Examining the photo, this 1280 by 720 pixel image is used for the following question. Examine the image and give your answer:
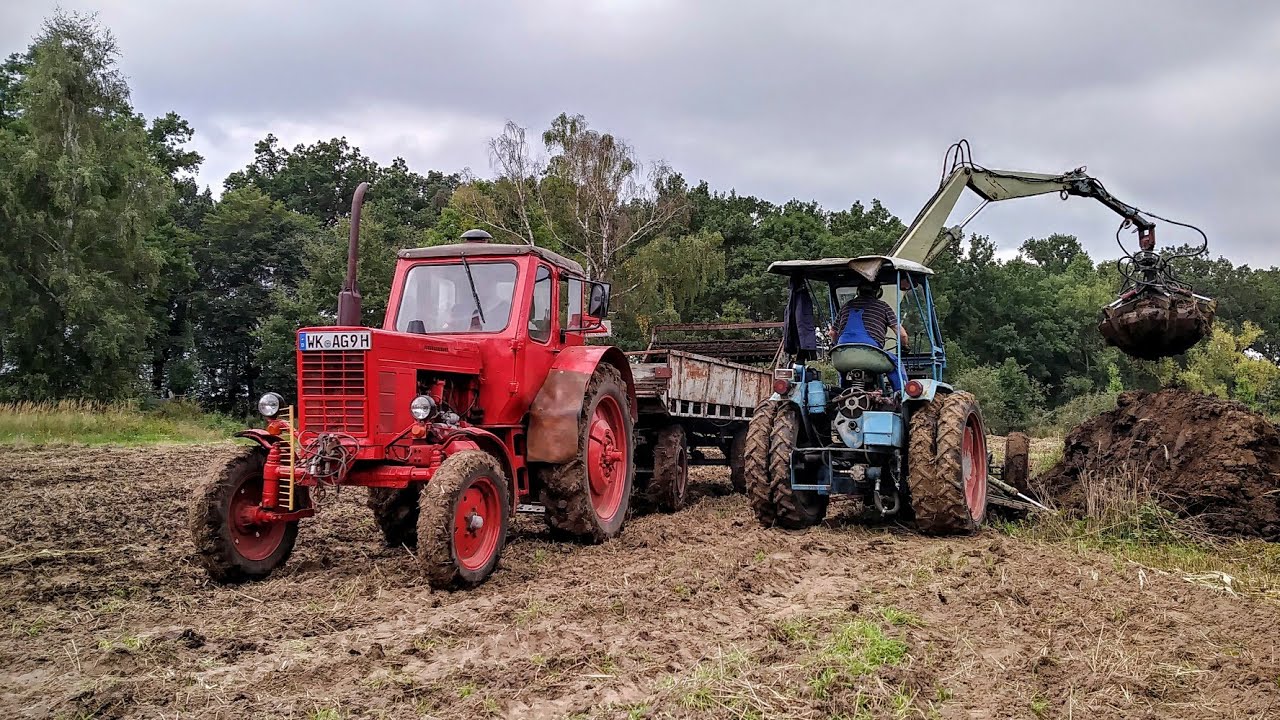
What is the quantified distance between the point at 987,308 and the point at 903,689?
45.4 m

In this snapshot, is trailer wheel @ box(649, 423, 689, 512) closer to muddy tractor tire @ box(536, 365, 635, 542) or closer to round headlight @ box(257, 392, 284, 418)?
muddy tractor tire @ box(536, 365, 635, 542)

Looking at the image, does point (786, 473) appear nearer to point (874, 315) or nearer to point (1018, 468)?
point (874, 315)

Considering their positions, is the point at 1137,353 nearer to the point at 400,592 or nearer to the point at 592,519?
the point at 592,519

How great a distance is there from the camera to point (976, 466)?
8.84m

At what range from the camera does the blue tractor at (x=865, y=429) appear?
7922 millimetres

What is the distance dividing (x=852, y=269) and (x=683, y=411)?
2.73m

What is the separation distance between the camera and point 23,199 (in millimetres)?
25109

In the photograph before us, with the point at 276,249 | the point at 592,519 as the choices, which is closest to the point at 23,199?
the point at 276,249

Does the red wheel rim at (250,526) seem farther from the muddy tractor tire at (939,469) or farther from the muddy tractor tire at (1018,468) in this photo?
the muddy tractor tire at (1018,468)

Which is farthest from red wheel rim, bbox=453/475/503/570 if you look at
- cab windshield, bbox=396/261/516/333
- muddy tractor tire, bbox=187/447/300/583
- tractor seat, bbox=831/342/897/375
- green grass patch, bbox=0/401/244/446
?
green grass patch, bbox=0/401/244/446

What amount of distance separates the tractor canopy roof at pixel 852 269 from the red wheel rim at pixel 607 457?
1.97 meters

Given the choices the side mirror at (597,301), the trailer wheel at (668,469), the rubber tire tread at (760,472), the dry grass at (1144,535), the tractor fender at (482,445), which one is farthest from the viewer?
the trailer wheel at (668,469)

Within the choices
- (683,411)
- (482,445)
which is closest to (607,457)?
(482,445)

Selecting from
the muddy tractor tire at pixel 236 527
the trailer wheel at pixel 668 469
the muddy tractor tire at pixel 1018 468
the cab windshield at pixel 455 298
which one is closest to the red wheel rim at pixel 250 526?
the muddy tractor tire at pixel 236 527
